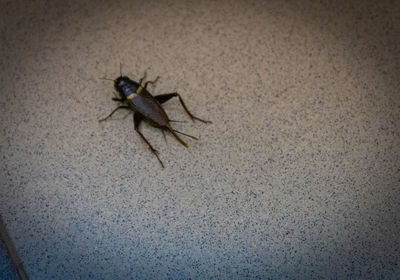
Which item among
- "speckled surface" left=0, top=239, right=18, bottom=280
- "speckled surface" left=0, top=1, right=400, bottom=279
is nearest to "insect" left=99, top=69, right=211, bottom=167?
"speckled surface" left=0, top=1, right=400, bottom=279

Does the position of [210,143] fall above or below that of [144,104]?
below

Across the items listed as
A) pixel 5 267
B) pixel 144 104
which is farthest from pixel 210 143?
pixel 5 267

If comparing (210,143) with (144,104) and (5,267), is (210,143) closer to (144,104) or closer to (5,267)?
(144,104)

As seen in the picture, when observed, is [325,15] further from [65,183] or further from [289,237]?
[65,183]

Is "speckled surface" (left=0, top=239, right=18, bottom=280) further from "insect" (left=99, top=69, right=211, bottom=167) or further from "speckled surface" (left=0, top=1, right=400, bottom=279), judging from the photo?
"insect" (left=99, top=69, right=211, bottom=167)

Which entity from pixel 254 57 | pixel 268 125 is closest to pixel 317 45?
pixel 254 57

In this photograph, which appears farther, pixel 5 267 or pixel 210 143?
pixel 210 143

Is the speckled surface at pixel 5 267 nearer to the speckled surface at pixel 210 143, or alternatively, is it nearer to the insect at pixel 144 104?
the speckled surface at pixel 210 143
